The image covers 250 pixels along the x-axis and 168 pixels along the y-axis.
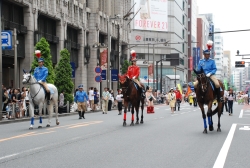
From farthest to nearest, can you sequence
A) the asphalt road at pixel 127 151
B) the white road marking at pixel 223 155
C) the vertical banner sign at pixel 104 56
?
the vertical banner sign at pixel 104 56 → the asphalt road at pixel 127 151 → the white road marking at pixel 223 155

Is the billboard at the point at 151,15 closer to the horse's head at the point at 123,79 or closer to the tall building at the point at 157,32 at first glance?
the tall building at the point at 157,32

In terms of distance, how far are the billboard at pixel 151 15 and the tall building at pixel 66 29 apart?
37.5 metres

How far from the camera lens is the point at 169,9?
12825cm

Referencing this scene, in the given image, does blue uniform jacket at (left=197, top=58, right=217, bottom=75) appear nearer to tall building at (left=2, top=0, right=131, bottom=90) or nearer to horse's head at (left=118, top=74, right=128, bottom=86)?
horse's head at (left=118, top=74, right=128, bottom=86)

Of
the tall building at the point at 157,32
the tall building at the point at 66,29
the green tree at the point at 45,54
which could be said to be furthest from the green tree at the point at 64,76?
the tall building at the point at 157,32

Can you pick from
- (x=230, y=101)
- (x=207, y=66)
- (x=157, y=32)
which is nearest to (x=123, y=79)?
(x=207, y=66)

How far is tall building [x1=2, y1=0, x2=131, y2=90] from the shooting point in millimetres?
44000

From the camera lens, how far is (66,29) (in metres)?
55.1

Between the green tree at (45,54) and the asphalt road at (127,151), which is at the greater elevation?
the green tree at (45,54)

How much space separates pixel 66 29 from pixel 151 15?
6653 centimetres

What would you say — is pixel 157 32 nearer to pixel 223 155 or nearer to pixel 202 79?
pixel 202 79

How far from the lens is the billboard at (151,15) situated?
118 meters

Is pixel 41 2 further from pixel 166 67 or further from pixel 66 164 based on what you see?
pixel 166 67

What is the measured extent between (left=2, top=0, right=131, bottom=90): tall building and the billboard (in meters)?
37.5
